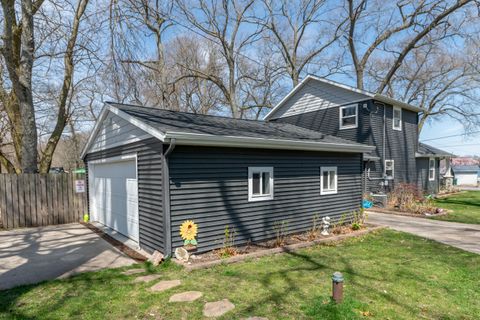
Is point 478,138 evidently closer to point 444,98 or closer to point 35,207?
point 444,98

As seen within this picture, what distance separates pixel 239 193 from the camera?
22.4ft

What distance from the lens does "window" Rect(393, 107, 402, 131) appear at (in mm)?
15839

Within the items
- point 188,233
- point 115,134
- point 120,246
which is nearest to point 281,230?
point 188,233

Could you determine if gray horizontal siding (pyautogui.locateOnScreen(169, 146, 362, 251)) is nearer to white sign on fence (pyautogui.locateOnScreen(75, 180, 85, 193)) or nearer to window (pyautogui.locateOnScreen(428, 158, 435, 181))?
white sign on fence (pyautogui.locateOnScreen(75, 180, 85, 193))

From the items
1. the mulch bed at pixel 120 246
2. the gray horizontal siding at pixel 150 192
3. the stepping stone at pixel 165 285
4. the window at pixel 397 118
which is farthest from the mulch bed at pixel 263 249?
the window at pixel 397 118

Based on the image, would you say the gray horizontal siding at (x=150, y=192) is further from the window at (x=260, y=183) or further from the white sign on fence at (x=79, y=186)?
the white sign on fence at (x=79, y=186)

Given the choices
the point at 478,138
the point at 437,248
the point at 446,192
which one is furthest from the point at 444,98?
the point at 437,248

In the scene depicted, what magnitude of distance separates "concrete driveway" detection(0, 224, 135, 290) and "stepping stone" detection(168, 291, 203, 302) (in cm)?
205

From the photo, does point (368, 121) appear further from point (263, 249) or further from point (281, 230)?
point (263, 249)

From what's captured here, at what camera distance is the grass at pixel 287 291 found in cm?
379

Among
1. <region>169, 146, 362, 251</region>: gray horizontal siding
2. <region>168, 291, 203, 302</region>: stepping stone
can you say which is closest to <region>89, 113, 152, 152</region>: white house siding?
<region>169, 146, 362, 251</region>: gray horizontal siding

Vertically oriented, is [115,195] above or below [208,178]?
below

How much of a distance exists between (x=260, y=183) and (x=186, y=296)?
3561mm

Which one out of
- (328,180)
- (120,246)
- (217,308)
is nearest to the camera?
(217,308)
